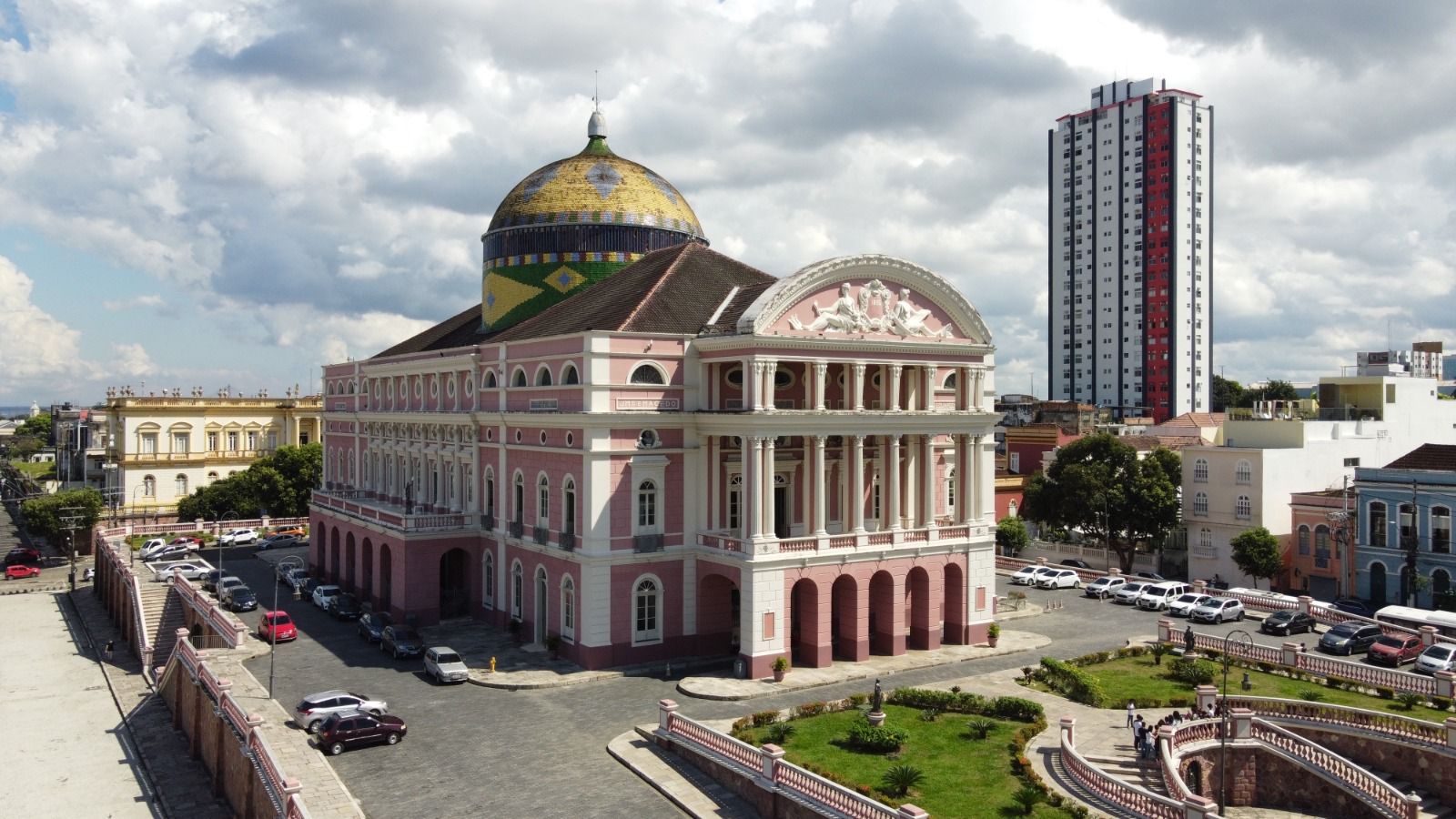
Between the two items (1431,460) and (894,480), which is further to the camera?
(1431,460)

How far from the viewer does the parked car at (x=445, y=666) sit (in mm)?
40188

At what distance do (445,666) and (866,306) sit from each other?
68.2 ft

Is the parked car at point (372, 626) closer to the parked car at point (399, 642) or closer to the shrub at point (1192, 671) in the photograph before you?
the parked car at point (399, 642)

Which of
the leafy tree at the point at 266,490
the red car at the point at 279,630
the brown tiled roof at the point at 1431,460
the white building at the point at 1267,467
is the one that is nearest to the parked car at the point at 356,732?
the red car at the point at 279,630

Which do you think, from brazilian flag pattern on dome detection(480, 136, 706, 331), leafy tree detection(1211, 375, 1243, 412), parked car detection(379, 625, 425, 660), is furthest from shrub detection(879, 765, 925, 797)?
leafy tree detection(1211, 375, 1243, 412)

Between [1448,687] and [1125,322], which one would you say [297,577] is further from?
[1125,322]

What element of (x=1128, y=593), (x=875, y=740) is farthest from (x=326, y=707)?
(x=1128, y=593)

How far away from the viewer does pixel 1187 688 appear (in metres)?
38.7

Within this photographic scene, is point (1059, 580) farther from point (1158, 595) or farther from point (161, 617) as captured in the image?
point (161, 617)

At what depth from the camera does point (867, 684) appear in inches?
1578

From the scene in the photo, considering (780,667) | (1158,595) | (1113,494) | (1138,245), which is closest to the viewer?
(780,667)

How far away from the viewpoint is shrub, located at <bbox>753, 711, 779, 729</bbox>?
34.1m

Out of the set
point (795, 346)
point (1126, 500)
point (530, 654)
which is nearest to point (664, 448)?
point (795, 346)

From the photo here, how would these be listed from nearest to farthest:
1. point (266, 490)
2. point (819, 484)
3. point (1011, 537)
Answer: point (819, 484)
point (1011, 537)
point (266, 490)
